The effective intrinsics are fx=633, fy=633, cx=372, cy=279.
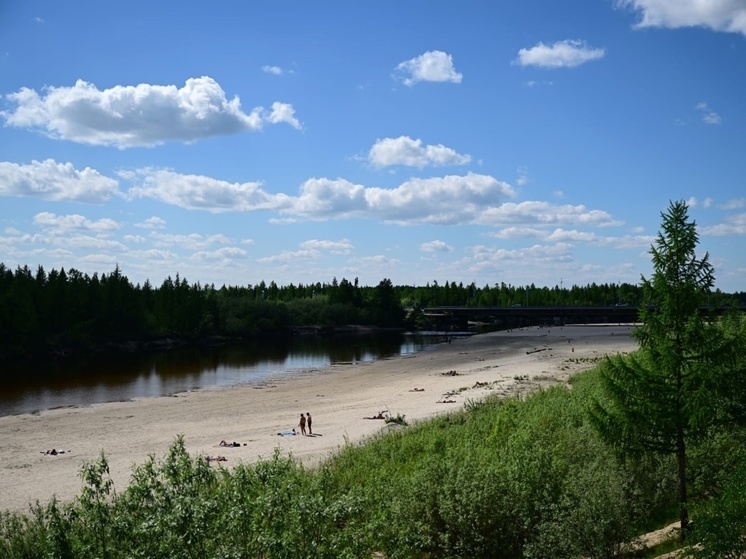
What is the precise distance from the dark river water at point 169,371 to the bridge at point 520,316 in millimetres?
52262

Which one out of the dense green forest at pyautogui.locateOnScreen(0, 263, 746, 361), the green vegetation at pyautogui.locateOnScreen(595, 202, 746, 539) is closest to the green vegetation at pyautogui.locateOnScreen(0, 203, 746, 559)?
the green vegetation at pyautogui.locateOnScreen(595, 202, 746, 539)

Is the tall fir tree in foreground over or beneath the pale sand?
over

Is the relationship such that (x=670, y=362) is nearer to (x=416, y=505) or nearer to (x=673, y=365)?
(x=673, y=365)

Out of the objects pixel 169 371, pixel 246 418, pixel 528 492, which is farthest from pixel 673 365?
pixel 169 371

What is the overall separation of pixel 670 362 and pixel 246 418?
3427 centimetres

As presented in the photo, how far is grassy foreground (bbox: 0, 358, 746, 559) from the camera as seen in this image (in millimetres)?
9914

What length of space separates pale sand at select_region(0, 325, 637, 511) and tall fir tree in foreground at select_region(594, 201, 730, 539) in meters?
1.90

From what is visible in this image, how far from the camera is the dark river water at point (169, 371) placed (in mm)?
57594

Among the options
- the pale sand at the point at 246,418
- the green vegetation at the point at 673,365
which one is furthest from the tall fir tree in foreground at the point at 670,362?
the pale sand at the point at 246,418

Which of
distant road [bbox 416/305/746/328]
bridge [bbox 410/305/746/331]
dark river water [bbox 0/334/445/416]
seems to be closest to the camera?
dark river water [bbox 0/334/445/416]

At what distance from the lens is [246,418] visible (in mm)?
44469

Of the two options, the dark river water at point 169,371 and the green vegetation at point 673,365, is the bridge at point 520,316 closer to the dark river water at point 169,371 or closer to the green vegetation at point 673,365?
the dark river water at point 169,371

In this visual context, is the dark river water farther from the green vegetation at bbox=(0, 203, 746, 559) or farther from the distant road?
the distant road

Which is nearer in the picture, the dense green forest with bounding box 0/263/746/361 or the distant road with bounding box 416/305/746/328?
the dense green forest with bounding box 0/263/746/361
